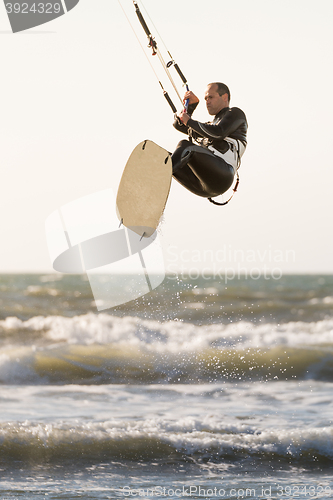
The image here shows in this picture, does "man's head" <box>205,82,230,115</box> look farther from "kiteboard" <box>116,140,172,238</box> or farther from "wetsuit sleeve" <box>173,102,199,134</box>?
"kiteboard" <box>116,140,172,238</box>

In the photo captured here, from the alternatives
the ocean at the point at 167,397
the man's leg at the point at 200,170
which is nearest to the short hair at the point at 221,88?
the man's leg at the point at 200,170

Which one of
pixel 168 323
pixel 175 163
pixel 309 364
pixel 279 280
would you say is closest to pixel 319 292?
pixel 279 280

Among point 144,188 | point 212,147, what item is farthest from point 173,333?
point 212,147

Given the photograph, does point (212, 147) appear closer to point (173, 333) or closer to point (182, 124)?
point (182, 124)

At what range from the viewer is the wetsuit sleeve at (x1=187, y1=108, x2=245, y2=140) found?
597cm

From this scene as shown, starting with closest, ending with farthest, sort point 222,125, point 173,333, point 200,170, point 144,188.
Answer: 1. point 222,125
2. point 200,170
3. point 144,188
4. point 173,333

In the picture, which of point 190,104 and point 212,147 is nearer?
point 190,104

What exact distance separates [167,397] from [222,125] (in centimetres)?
1031

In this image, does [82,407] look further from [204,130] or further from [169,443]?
[204,130]

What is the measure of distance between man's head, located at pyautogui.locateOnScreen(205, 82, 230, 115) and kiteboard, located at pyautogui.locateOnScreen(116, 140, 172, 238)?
0.73 meters

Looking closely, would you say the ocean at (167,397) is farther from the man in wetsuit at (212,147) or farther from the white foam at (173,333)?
the man in wetsuit at (212,147)

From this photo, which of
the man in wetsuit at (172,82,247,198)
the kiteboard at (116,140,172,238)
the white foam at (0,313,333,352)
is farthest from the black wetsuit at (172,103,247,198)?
the white foam at (0,313,333,352)

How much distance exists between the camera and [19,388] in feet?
52.0

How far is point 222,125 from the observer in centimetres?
616
